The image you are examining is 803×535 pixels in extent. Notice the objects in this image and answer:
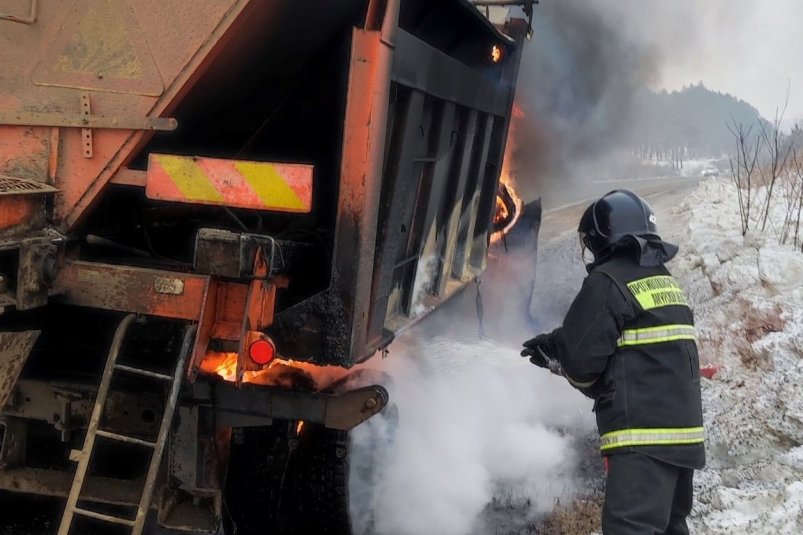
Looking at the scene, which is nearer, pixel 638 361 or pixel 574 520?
pixel 638 361

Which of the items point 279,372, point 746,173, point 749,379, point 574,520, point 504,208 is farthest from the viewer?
point 746,173

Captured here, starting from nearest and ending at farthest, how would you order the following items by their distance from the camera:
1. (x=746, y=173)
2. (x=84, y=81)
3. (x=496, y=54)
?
(x=84, y=81), (x=496, y=54), (x=746, y=173)

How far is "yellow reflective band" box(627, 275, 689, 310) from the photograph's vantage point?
2.78m

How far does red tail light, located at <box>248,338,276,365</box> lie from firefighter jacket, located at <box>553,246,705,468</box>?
1.16 metres

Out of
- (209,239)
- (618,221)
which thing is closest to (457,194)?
(618,221)

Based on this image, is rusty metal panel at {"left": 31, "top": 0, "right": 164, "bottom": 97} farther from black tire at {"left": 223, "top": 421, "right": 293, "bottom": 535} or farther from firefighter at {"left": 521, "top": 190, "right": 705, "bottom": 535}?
firefighter at {"left": 521, "top": 190, "right": 705, "bottom": 535}

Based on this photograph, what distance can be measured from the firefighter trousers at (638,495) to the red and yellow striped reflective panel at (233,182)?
158 cm

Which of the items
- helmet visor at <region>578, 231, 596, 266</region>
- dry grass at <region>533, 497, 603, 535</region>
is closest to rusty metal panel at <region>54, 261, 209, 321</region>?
helmet visor at <region>578, 231, 596, 266</region>

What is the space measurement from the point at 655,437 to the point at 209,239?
183cm

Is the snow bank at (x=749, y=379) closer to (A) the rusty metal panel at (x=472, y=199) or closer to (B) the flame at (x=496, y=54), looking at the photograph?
(A) the rusty metal panel at (x=472, y=199)

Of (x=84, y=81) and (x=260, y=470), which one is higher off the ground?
(x=84, y=81)

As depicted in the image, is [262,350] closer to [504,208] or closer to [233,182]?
[233,182]

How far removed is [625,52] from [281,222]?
41.3 ft

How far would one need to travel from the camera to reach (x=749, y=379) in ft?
16.6
